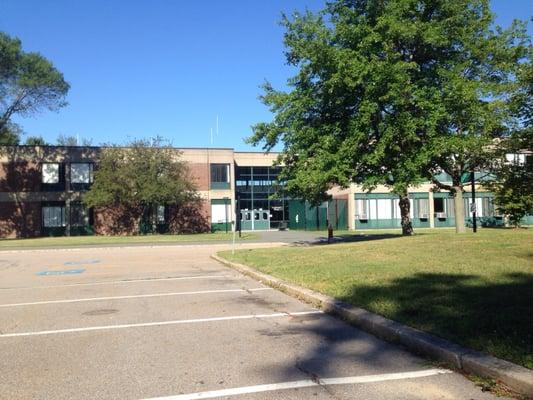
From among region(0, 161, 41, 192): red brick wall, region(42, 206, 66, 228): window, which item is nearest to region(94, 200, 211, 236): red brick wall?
region(42, 206, 66, 228): window

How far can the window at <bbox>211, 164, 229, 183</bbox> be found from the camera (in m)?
58.9

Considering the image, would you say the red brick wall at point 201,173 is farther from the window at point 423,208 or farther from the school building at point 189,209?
the window at point 423,208

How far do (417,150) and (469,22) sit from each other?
634 cm

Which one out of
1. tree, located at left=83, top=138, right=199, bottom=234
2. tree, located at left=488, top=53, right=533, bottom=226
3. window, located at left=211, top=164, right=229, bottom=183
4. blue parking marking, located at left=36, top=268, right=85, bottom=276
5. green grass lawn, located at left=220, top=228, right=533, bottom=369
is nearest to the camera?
green grass lawn, located at left=220, top=228, right=533, bottom=369

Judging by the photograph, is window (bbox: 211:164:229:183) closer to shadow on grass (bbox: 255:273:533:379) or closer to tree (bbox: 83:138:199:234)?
tree (bbox: 83:138:199:234)

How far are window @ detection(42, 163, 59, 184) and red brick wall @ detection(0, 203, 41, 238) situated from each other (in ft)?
8.49

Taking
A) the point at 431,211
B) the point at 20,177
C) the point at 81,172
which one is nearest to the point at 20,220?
the point at 20,177

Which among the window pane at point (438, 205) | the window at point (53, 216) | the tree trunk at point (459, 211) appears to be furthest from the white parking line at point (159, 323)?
the window pane at point (438, 205)

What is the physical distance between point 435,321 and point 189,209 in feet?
167

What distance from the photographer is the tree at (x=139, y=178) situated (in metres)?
47.5

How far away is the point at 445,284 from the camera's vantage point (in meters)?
9.44

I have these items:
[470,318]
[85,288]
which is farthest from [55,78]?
[470,318]

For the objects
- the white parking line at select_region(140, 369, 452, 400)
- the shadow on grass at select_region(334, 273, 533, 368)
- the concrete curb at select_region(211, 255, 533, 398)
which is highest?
the shadow on grass at select_region(334, 273, 533, 368)

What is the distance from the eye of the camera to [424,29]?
23.0 meters
